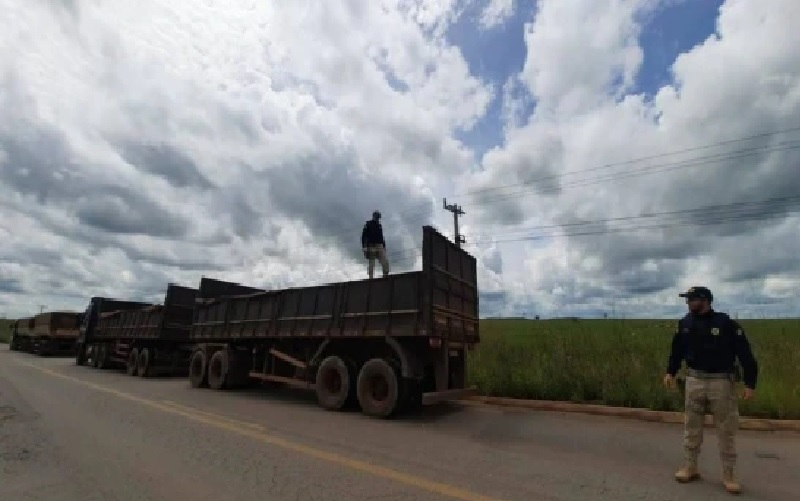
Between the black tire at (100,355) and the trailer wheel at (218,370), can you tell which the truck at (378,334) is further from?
the black tire at (100,355)

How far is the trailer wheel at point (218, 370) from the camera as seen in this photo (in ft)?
40.1

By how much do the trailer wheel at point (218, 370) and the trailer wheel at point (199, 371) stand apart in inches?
11.5

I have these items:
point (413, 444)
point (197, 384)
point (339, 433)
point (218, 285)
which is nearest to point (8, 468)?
point (339, 433)

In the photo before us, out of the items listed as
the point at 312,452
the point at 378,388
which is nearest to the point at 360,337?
the point at 378,388

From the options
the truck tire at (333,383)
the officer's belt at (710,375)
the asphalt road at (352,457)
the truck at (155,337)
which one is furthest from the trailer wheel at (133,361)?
the officer's belt at (710,375)

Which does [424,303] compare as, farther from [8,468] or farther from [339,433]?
[8,468]

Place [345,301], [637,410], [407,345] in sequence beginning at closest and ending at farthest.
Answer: [637,410]
[407,345]
[345,301]

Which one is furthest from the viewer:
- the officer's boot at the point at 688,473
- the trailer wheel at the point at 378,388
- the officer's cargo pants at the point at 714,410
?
the trailer wheel at the point at 378,388

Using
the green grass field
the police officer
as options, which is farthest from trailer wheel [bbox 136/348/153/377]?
the police officer

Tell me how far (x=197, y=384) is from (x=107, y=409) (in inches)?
161

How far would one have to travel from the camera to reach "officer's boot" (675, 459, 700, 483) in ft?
15.9

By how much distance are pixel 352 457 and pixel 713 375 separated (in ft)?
12.0

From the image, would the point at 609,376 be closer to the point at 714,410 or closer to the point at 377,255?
the point at 714,410

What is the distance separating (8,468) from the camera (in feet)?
17.6
